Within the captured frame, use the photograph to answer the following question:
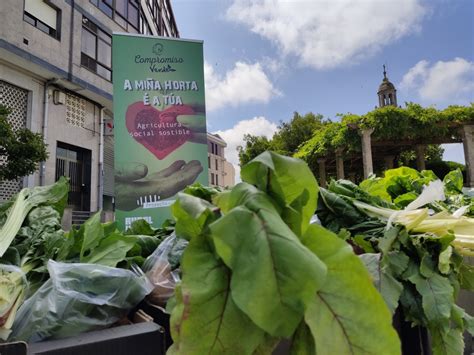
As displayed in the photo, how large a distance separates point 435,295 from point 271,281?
3.04 feet

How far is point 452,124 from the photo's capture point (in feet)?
47.8

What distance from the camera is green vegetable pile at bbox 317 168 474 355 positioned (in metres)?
1.12

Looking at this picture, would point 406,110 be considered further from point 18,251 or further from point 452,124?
point 18,251

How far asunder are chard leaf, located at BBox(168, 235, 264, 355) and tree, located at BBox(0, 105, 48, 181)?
35.1 ft

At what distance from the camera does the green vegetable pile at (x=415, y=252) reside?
1.12 metres

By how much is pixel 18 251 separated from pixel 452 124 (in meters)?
16.7

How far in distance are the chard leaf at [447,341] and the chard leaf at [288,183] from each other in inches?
32.6

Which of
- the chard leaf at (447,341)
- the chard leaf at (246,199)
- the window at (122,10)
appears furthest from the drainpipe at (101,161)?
the chard leaf at (246,199)

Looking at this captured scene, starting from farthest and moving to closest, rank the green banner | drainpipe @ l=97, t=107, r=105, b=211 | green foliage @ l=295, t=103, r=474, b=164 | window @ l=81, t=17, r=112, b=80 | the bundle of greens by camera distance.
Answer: drainpipe @ l=97, t=107, r=105, b=211 < window @ l=81, t=17, r=112, b=80 < green foliage @ l=295, t=103, r=474, b=164 < the green banner < the bundle of greens

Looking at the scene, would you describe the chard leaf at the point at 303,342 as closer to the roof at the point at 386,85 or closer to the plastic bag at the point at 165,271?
the plastic bag at the point at 165,271

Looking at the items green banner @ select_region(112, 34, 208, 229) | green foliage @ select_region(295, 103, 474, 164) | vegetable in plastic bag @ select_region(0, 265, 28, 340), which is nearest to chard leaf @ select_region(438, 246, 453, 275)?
vegetable in plastic bag @ select_region(0, 265, 28, 340)

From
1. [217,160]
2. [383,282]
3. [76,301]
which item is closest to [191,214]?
[76,301]

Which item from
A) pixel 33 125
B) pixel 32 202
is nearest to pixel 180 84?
pixel 32 202

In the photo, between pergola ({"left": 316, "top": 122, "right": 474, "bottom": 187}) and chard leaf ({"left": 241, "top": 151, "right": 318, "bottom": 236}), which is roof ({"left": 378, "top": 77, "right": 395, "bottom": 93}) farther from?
chard leaf ({"left": 241, "top": 151, "right": 318, "bottom": 236})
